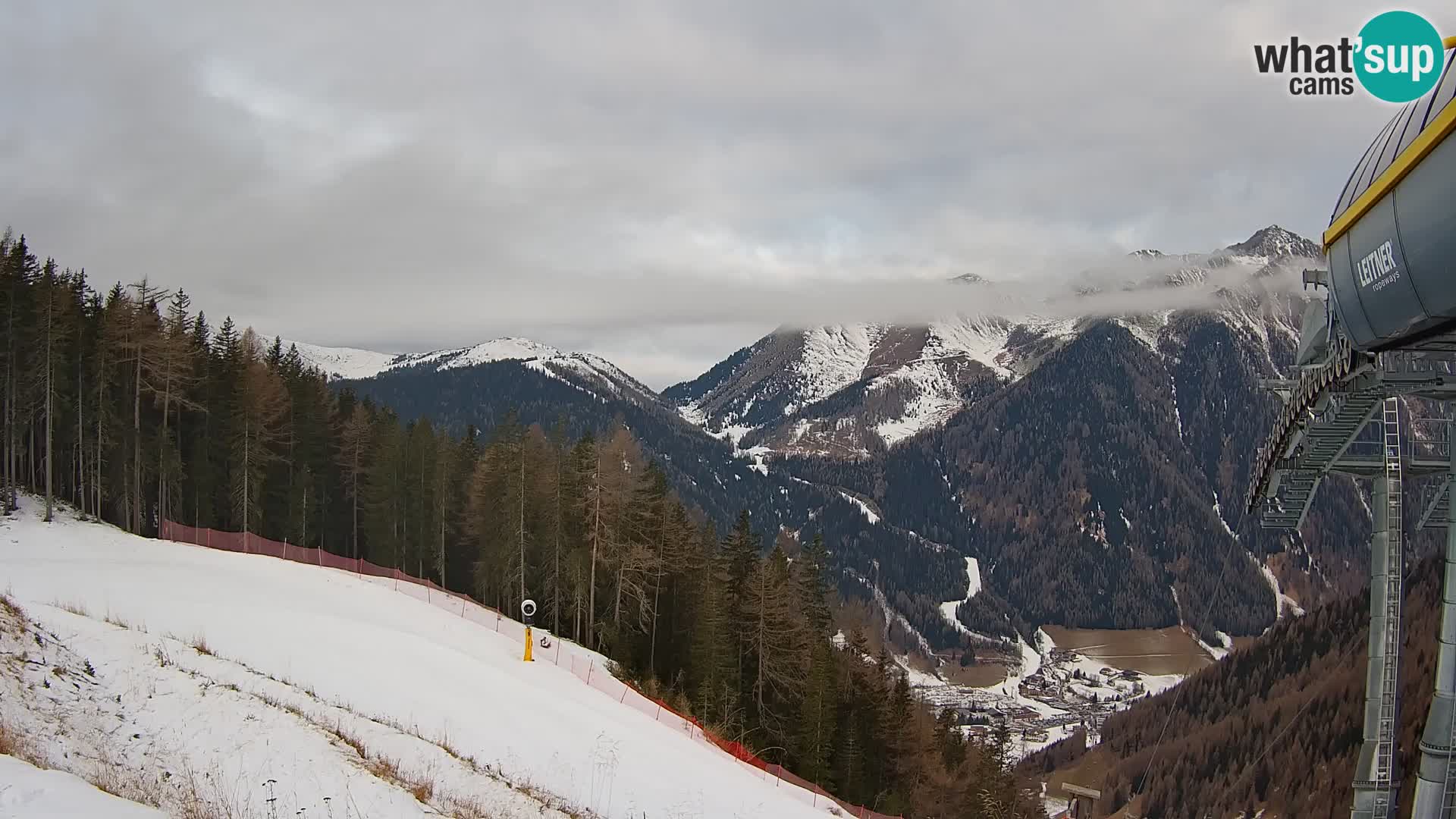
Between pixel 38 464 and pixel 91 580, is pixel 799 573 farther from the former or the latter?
pixel 38 464

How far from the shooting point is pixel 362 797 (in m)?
A: 11.0

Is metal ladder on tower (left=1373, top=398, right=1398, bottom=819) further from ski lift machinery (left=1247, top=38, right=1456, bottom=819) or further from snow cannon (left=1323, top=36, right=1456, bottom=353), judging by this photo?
snow cannon (left=1323, top=36, right=1456, bottom=353)

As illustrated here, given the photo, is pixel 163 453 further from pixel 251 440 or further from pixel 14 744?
pixel 14 744

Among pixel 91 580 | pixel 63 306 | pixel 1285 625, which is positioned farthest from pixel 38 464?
pixel 1285 625

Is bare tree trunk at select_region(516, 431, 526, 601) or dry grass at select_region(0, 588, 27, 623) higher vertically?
dry grass at select_region(0, 588, 27, 623)

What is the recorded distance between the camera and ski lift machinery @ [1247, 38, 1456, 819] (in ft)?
24.0

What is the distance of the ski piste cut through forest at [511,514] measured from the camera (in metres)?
40.4

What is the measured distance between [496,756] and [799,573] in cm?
3674

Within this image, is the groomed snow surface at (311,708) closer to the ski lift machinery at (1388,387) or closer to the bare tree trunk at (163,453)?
the ski lift machinery at (1388,387)

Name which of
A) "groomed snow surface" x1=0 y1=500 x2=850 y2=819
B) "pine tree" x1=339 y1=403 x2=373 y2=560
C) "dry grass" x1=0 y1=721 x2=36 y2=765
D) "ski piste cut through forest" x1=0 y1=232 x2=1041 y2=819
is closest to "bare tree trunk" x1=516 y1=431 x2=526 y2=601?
"ski piste cut through forest" x1=0 y1=232 x2=1041 y2=819

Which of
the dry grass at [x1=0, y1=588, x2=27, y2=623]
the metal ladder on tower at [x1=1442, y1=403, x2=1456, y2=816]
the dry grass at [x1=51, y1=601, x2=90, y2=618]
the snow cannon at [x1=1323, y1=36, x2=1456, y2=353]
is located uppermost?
the snow cannon at [x1=1323, y1=36, x2=1456, y2=353]

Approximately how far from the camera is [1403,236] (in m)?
7.55

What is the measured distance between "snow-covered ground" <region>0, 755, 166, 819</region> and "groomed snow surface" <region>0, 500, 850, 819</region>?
0.20 meters

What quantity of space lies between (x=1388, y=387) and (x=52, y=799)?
56.2 ft
